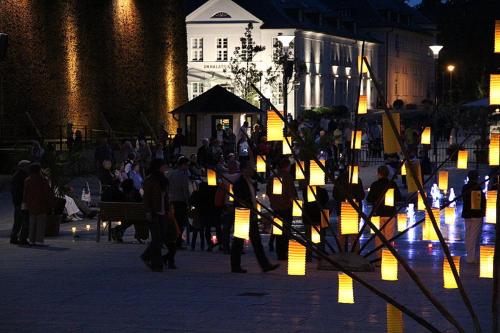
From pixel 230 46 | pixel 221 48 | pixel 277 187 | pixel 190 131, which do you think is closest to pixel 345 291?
pixel 277 187

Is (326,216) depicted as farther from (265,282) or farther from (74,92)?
(74,92)

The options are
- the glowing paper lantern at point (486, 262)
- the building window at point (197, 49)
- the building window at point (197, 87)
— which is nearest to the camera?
the glowing paper lantern at point (486, 262)

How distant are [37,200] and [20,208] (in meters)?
0.56

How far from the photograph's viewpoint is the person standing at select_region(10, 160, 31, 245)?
23.0m

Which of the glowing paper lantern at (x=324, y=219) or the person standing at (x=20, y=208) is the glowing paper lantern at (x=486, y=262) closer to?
the glowing paper lantern at (x=324, y=219)

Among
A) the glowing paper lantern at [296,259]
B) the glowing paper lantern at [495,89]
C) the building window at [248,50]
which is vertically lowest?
the glowing paper lantern at [296,259]

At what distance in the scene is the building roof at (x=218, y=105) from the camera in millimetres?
46625

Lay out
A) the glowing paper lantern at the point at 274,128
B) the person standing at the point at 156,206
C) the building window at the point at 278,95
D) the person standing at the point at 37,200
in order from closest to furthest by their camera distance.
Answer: the glowing paper lantern at the point at 274,128 < the person standing at the point at 156,206 < the person standing at the point at 37,200 < the building window at the point at 278,95

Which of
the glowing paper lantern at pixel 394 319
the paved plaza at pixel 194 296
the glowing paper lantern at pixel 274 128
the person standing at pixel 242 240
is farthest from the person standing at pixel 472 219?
the glowing paper lantern at pixel 394 319

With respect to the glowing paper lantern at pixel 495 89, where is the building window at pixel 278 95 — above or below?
above

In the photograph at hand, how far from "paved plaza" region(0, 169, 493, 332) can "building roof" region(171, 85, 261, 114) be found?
24.6 meters

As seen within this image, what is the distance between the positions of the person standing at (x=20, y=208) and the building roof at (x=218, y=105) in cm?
2322

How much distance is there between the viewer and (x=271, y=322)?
14.2 m

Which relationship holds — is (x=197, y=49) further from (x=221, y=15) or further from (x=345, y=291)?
(x=345, y=291)
